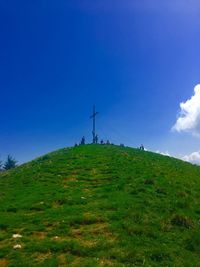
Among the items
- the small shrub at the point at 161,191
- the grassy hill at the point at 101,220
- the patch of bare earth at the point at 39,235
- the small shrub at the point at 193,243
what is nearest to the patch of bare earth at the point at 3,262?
the grassy hill at the point at 101,220

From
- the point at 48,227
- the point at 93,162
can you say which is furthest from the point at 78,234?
the point at 93,162

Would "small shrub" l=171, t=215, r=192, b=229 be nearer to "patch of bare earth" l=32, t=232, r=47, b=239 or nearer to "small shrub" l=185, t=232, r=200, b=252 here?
"small shrub" l=185, t=232, r=200, b=252

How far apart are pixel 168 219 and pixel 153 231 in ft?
7.72

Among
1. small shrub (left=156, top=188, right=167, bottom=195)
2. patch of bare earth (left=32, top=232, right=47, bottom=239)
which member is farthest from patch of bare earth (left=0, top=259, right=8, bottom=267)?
small shrub (left=156, top=188, right=167, bottom=195)

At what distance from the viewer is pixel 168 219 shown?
2072cm

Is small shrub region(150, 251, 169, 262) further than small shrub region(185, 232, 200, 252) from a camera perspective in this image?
No

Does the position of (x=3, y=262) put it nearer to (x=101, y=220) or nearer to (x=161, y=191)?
(x=101, y=220)

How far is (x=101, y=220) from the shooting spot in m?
19.9

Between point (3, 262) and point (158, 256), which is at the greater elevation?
point (158, 256)

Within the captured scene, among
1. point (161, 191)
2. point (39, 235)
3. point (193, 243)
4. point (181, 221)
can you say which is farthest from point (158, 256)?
point (161, 191)

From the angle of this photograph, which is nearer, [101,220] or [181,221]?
[101,220]

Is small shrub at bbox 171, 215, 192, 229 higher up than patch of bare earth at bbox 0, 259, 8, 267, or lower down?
higher up

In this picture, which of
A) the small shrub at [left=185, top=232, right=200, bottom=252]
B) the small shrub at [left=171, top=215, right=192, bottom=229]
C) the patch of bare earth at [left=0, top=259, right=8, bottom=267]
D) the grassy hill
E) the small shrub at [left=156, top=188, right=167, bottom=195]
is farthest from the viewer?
the small shrub at [left=156, top=188, right=167, bottom=195]

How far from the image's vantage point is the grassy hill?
15.7 m
